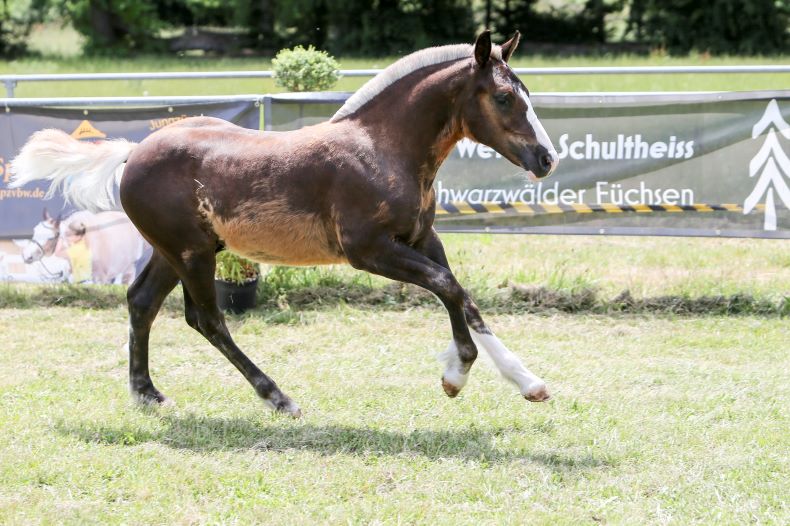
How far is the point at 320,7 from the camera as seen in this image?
38594 mm

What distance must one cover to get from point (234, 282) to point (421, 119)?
10.4 ft

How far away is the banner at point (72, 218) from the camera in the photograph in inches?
334

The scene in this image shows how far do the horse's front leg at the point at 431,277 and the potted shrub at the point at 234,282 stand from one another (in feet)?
9.45

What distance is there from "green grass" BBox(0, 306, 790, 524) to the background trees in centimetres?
2737

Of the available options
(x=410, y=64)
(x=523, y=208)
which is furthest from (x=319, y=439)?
(x=523, y=208)

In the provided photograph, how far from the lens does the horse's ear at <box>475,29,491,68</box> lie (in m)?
5.16

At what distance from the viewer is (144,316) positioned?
6062 millimetres

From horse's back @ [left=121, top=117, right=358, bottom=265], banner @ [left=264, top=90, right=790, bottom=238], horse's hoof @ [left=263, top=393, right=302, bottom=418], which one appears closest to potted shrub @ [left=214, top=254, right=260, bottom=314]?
banner @ [left=264, top=90, right=790, bottom=238]

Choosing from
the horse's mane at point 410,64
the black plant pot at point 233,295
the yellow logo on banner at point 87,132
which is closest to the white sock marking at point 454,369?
the horse's mane at point 410,64

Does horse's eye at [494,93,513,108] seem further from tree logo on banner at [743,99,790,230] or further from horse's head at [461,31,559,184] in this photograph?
tree logo on banner at [743,99,790,230]

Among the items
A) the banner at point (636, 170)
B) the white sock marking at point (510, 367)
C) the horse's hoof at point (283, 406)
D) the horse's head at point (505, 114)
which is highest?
the horse's head at point (505, 114)

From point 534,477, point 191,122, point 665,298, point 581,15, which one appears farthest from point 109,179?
point 581,15

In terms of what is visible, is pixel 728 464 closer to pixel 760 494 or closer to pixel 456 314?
pixel 760 494

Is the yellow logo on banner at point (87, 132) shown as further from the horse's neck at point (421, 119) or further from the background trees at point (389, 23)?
the background trees at point (389, 23)
